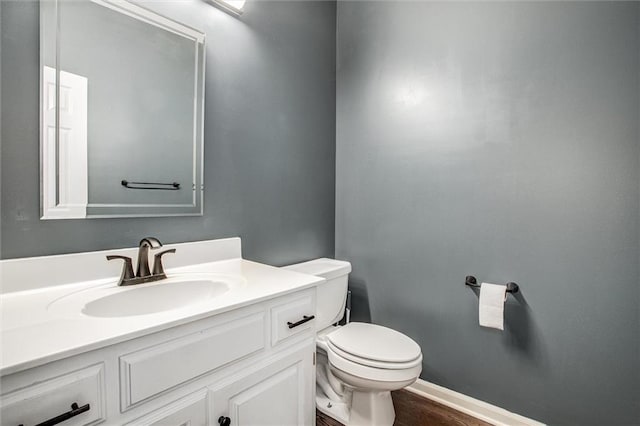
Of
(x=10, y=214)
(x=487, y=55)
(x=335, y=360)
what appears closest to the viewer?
(x=10, y=214)

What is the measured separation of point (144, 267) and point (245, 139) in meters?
0.75

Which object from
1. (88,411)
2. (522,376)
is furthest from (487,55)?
(88,411)

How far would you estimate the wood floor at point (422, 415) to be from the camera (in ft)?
4.79

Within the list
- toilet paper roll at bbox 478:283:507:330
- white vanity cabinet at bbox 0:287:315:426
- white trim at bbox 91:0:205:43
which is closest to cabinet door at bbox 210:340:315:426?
white vanity cabinet at bbox 0:287:315:426

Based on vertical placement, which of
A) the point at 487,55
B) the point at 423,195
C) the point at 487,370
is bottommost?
the point at 487,370

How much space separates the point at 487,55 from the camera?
1477 millimetres

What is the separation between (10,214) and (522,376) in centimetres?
210

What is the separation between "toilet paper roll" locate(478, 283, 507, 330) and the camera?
137 centimetres

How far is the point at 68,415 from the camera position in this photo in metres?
0.56

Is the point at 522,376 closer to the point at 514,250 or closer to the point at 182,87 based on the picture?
the point at 514,250

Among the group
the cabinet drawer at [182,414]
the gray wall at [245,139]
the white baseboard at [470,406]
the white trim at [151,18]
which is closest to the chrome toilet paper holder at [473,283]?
the white baseboard at [470,406]

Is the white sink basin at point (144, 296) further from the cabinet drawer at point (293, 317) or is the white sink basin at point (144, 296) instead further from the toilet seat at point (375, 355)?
the toilet seat at point (375, 355)

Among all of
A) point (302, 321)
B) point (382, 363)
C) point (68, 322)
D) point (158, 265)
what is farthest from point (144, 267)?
point (382, 363)

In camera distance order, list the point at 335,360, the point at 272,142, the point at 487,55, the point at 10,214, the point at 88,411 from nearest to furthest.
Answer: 1. the point at 88,411
2. the point at 10,214
3. the point at 335,360
4. the point at 487,55
5. the point at 272,142
